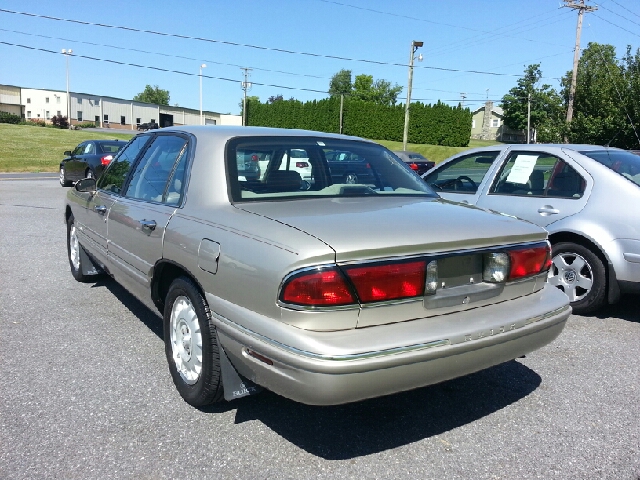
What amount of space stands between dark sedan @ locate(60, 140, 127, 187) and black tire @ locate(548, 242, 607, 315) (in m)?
14.8

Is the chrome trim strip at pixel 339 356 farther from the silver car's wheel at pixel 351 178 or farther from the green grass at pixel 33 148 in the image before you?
the green grass at pixel 33 148

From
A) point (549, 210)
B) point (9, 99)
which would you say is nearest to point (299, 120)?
point (9, 99)

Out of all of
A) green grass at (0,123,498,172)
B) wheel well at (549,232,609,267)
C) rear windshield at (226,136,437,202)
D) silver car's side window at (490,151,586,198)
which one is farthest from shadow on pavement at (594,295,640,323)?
green grass at (0,123,498,172)

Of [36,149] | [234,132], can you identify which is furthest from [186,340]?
[36,149]

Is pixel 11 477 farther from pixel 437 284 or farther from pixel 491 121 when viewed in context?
pixel 491 121

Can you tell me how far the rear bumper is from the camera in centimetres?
231

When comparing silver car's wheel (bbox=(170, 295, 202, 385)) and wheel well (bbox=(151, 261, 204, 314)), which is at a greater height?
wheel well (bbox=(151, 261, 204, 314))

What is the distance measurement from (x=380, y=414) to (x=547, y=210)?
2942mm

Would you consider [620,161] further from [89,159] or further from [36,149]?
[36,149]

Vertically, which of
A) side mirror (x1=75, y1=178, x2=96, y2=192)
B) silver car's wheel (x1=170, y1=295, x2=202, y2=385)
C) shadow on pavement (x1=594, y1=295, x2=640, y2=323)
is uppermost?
side mirror (x1=75, y1=178, x2=96, y2=192)

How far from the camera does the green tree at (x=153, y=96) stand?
425 ft

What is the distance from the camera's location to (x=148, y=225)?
3.53 meters

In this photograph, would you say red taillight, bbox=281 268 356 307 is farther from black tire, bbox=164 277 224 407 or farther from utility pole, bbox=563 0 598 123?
utility pole, bbox=563 0 598 123

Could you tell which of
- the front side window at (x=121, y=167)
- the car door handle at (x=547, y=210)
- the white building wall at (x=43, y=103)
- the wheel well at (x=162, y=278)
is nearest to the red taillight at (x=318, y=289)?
the wheel well at (x=162, y=278)
